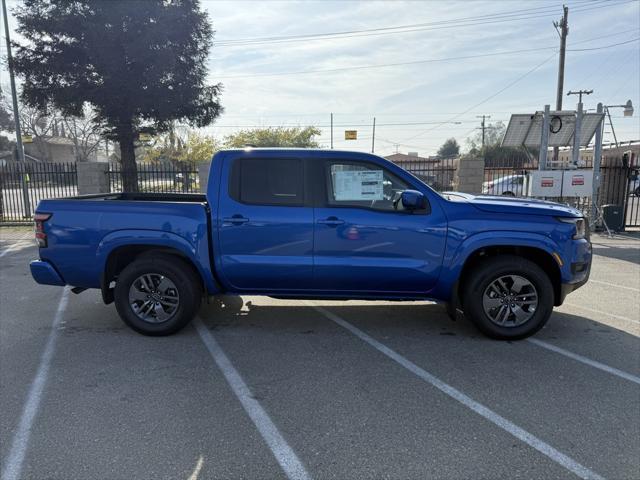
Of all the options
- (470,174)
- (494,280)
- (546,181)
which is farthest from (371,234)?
(470,174)

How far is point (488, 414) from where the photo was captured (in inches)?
133

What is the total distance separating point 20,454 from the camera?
2.90 m

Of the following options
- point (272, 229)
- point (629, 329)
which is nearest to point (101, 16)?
point (272, 229)

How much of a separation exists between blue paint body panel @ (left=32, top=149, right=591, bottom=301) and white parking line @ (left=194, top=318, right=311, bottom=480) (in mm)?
836

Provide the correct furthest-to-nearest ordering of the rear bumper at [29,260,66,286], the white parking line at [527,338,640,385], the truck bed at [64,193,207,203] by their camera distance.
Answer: the truck bed at [64,193,207,203], the rear bumper at [29,260,66,286], the white parking line at [527,338,640,385]

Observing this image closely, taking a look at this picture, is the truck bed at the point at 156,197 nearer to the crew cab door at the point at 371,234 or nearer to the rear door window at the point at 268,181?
the rear door window at the point at 268,181

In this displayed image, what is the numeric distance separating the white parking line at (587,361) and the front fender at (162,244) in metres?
3.34

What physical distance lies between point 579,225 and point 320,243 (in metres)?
2.57

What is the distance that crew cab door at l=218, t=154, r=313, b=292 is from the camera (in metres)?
4.71

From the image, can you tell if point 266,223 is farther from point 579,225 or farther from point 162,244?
point 579,225

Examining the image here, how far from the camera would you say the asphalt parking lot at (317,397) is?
2842 millimetres

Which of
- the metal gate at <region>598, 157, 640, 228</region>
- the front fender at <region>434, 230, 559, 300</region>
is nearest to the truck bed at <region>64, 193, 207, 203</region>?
the front fender at <region>434, 230, 559, 300</region>

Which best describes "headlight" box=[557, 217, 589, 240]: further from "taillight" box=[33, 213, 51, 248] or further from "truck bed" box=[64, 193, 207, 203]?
"taillight" box=[33, 213, 51, 248]

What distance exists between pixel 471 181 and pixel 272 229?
11.2 meters
